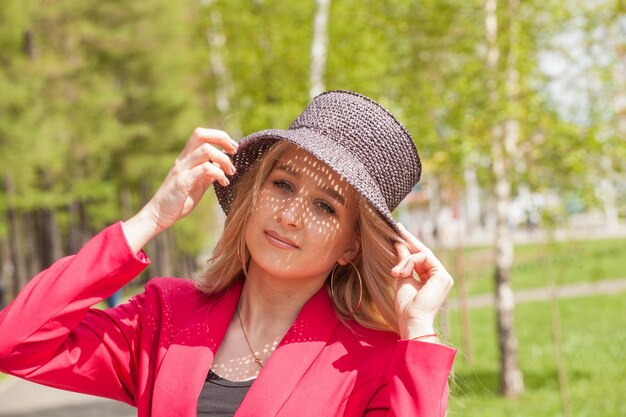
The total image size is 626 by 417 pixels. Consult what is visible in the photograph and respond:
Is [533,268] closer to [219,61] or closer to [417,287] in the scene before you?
[219,61]

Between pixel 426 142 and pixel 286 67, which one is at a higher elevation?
pixel 426 142

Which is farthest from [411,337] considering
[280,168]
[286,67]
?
[286,67]

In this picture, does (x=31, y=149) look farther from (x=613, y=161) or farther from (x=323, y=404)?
(x=323, y=404)

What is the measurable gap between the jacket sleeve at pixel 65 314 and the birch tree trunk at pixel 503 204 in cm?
740

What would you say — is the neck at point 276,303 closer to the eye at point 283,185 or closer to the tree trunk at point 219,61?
the eye at point 283,185

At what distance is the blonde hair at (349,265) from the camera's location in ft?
8.51

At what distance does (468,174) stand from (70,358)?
Answer: 8438 mm

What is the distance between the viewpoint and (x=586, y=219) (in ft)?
32.0

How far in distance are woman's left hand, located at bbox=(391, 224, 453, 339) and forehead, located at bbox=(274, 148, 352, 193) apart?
21 cm

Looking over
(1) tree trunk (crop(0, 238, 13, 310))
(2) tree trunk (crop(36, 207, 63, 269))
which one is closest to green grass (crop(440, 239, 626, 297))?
(2) tree trunk (crop(36, 207, 63, 269))

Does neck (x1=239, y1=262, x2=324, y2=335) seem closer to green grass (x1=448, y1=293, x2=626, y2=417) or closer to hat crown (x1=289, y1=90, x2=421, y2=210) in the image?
hat crown (x1=289, y1=90, x2=421, y2=210)

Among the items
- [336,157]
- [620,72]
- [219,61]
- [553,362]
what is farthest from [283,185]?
[219,61]

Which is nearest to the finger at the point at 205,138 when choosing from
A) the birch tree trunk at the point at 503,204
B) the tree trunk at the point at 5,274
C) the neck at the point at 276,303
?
the neck at the point at 276,303

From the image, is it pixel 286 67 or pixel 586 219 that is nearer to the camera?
pixel 586 219
